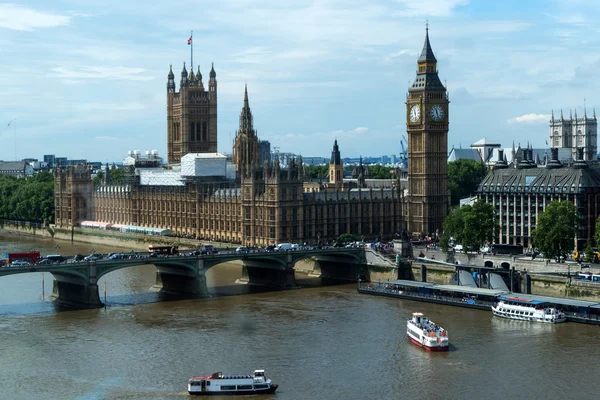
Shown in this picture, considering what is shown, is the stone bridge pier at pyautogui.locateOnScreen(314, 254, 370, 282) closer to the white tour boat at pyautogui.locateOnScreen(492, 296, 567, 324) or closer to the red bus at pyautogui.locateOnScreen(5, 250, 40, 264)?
the white tour boat at pyautogui.locateOnScreen(492, 296, 567, 324)

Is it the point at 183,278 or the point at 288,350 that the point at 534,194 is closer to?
the point at 183,278

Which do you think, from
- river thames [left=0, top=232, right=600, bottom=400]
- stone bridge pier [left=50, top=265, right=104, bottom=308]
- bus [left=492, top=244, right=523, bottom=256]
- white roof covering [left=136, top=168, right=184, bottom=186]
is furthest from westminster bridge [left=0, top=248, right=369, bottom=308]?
white roof covering [left=136, top=168, right=184, bottom=186]

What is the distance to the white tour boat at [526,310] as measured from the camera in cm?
7950

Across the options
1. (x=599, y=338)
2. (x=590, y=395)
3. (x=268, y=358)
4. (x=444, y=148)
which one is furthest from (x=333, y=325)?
(x=444, y=148)

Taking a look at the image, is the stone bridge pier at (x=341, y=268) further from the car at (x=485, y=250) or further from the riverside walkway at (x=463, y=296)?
the car at (x=485, y=250)

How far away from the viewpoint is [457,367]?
65.6 metres

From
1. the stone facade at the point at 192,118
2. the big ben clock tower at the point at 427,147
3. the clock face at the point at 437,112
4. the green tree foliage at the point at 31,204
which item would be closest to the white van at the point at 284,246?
the big ben clock tower at the point at 427,147

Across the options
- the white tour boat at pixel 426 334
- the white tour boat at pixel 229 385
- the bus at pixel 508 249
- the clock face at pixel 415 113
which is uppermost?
the clock face at pixel 415 113

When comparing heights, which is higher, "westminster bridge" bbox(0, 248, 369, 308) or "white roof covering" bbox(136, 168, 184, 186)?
"white roof covering" bbox(136, 168, 184, 186)

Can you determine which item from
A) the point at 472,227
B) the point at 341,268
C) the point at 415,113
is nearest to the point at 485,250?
the point at 472,227

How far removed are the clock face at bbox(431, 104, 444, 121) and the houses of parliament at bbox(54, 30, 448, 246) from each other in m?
0.10

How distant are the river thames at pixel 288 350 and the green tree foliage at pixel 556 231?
15.3 m

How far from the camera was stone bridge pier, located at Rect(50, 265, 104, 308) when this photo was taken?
87562 millimetres

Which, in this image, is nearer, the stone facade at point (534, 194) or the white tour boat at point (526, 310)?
the white tour boat at point (526, 310)
